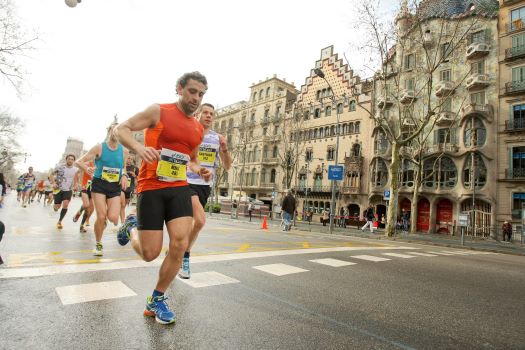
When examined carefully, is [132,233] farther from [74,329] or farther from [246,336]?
[246,336]

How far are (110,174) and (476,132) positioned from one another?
104 feet

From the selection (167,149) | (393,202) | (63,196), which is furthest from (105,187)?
(393,202)

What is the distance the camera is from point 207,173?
361 centimetres

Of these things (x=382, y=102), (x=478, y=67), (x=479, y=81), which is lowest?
(x=382, y=102)

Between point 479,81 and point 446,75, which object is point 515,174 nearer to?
point 479,81

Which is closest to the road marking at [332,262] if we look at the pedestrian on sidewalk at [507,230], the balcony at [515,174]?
the pedestrian on sidewalk at [507,230]

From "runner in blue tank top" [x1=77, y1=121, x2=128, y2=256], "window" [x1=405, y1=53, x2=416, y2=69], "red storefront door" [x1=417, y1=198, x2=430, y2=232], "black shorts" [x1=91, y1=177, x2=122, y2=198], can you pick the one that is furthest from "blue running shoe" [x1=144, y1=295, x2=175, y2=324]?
"window" [x1=405, y1=53, x2=416, y2=69]

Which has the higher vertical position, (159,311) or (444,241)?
(444,241)

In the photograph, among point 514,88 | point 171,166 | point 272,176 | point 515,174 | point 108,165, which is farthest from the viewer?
point 272,176

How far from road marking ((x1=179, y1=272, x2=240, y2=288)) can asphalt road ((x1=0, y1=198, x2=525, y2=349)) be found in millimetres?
13

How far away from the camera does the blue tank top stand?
242 inches

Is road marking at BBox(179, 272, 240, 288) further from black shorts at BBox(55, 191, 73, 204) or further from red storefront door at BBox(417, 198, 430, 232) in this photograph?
red storefront door at BBox(417, 198, 430, 232)

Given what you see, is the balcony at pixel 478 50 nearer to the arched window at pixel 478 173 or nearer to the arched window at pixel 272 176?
the arched window at pixel 478 173

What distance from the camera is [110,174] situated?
6199 mm
